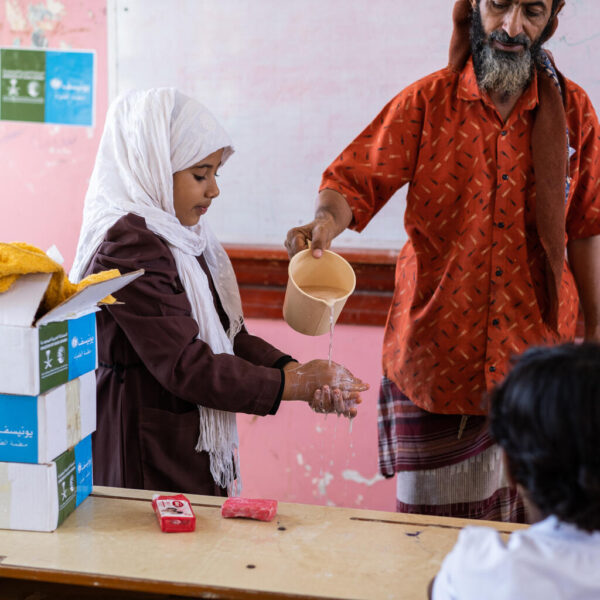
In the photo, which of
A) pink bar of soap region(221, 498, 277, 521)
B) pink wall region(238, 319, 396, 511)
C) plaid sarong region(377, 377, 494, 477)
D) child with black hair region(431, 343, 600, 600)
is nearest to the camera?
child with black hair region(431, 343, 600, 600)

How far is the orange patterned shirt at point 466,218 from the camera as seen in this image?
5.99 ft

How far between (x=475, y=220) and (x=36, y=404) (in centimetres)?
109

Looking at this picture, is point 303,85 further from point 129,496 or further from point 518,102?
point 129,496

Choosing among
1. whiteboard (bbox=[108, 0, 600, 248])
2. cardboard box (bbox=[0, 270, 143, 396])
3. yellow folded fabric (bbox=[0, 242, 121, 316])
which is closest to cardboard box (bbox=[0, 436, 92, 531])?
cardboard box (bbox=[0, 270, 143, 396])

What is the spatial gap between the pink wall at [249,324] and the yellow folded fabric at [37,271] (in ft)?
4.90

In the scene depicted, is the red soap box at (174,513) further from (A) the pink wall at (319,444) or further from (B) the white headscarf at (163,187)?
(A) the pink wall at (319,444)

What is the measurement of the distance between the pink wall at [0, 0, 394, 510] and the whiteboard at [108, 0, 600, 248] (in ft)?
0.72

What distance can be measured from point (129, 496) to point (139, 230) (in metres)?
0.60

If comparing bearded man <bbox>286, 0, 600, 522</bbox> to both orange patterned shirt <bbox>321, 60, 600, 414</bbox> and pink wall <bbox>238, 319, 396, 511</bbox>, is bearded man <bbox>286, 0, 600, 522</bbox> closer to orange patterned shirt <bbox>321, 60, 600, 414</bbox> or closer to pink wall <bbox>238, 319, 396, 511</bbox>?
orange patterned shirt <bbox>321, 60, 600, 414</bbox>

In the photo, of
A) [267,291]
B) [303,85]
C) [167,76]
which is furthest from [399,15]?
[267,291]

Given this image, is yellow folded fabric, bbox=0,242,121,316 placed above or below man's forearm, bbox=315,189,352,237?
below

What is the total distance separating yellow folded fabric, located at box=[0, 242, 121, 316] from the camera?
4.16 ft

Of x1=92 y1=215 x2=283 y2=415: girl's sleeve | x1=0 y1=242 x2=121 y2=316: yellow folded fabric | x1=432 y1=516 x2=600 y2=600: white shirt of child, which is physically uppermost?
x1=0 y1=242 x2=121 y2=316: yellow folded fabric

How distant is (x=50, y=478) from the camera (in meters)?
1.32
